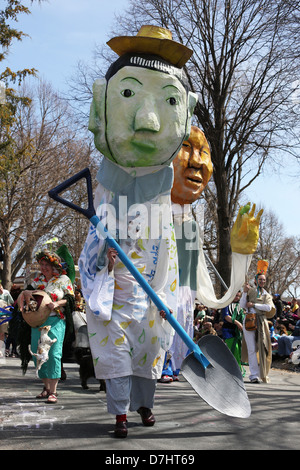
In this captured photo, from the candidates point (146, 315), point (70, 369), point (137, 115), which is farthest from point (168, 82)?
point (70, 369)

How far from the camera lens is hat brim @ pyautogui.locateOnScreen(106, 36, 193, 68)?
5168mm

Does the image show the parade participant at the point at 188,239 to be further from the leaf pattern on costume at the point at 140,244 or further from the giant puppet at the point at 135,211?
the leaf pattern on costume at the point at 140,244

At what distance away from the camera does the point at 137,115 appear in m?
4.97

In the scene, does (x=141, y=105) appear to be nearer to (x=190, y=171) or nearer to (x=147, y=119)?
(x=147, y=119)

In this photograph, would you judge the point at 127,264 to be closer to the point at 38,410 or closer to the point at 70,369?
the point at 38,410

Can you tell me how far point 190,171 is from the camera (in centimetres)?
807

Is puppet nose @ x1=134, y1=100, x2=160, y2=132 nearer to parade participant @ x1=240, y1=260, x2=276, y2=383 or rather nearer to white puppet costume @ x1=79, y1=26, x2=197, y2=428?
white puppet costume @ x1=79, y1=26, x2=197, y2=428

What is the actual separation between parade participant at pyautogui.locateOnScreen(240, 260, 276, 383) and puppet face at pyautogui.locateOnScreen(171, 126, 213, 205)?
2081mm

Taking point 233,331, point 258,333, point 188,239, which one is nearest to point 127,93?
point 188,239

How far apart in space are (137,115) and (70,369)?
19.6ft

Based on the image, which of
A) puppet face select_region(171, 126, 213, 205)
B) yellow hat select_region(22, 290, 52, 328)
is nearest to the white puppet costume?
yellow hat select_region(22, 290, 52, 328)

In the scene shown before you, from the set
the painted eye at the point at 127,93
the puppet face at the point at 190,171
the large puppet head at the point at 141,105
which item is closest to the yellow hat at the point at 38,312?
the large puppet head at the point at 141,105

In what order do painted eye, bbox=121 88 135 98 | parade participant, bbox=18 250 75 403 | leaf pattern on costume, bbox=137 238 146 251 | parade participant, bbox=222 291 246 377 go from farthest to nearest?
parade participant, bbox=222 291 246 377
parade participant, bbox=18 250 75 403
painted eye, bbox=121 88 135 98
leaf pattern on costume, bbox=137 238 146 251

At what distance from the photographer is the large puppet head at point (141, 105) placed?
16.5ft
